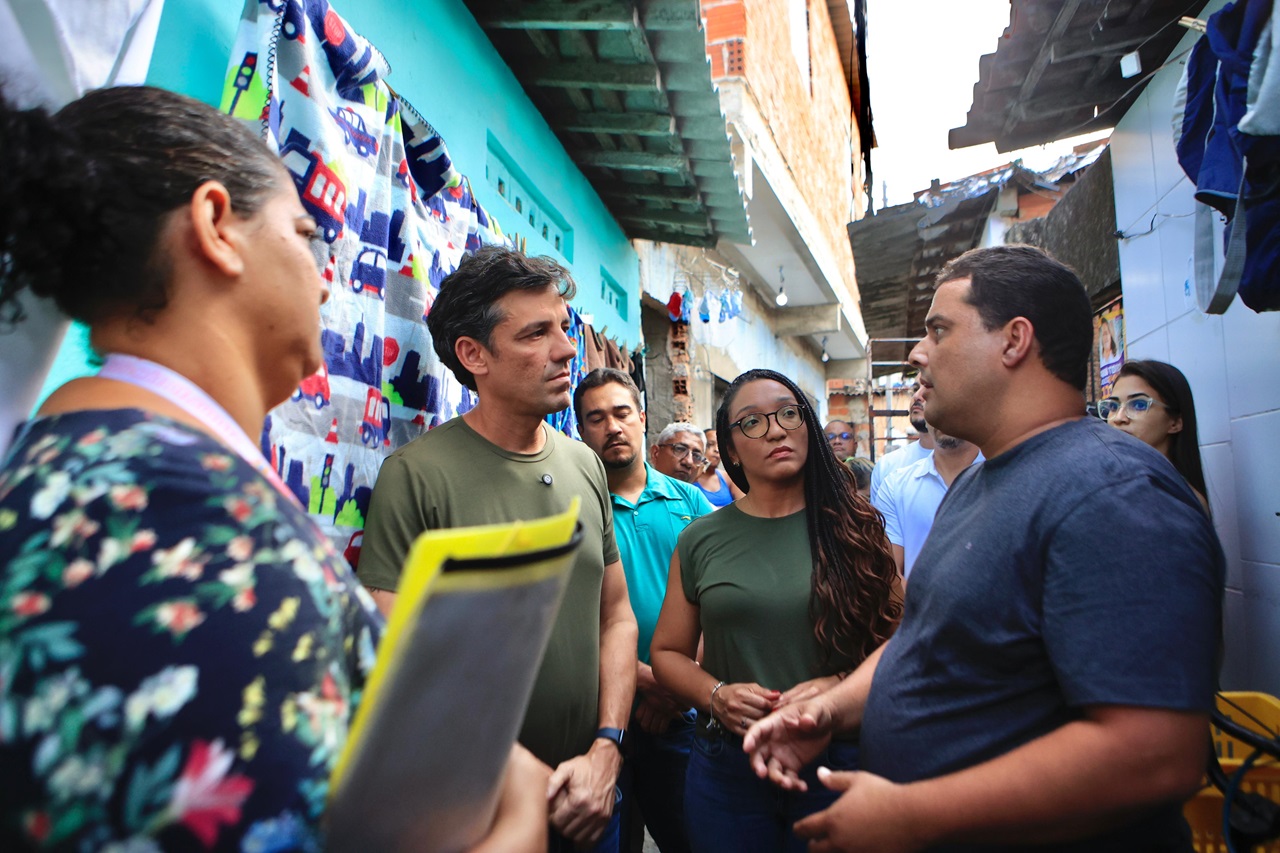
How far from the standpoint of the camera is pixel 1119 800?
1.23m

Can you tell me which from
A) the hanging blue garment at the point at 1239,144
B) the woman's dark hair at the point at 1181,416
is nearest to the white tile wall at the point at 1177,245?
the woman's dark hair at the point at 1181,416

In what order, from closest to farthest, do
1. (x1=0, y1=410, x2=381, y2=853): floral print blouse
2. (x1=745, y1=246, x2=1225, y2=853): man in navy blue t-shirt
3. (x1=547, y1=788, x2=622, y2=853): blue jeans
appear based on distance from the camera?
(x1=0, y1=410, x2=381, y2=853): floral print blouse < (x1=745, y1=246, x2=1225, y2=853): man in navy blue t-shirt < (x1=547, y1=788, x2=622, y2=853): blue jeans

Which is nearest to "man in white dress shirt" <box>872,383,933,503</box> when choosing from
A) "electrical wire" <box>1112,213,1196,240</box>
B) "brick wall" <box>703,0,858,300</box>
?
"electrical wire" <box>1112,213,1196,240</box>

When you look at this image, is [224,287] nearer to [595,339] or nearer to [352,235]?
[352,235]

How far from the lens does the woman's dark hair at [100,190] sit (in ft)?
2.73

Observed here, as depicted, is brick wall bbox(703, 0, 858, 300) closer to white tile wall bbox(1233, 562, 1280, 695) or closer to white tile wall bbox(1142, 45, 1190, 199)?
white tile wall bbox(1142, 45, 1190, 199)

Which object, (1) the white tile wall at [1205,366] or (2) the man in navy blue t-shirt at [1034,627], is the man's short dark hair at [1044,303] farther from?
(1) the white tile wall at [1205,366]

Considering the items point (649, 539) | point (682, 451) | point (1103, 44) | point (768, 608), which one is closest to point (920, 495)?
point (649, 539)

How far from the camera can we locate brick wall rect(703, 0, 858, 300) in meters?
7.54

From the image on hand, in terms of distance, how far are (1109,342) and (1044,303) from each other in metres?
5.11

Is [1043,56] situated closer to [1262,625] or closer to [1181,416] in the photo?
[1181,416]

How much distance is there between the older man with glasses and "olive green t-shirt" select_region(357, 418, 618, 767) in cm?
251

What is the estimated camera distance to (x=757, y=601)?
2.23m

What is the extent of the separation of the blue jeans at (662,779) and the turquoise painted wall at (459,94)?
2.12 meters
